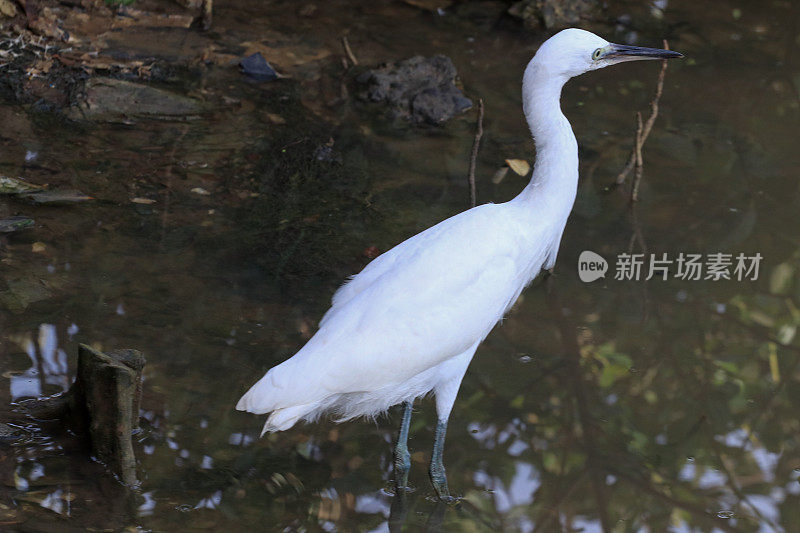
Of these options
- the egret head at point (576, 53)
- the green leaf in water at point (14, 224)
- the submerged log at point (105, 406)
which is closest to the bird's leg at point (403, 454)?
the submerged log at point (105, 406)

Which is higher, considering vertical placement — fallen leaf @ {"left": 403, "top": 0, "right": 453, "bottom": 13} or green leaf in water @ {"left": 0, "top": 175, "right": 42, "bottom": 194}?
green leaf in water @ {"left": 0, "top": 175, "right": 42, "bottom": 194}

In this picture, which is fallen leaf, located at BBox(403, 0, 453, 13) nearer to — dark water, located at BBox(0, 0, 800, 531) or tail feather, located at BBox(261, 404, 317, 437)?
dark water, located at BBox(0, 0, 800, 531)

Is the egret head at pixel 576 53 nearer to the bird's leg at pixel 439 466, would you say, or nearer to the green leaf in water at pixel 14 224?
the bird's leg at pixel 439 466

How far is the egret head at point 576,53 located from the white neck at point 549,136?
0.09 feet

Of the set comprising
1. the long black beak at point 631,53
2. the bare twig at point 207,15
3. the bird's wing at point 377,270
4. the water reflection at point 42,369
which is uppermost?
the long black beak at point 631,53

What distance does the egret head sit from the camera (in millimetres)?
3146

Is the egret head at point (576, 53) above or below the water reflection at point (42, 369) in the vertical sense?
above

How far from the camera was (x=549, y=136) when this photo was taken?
10.5 ft

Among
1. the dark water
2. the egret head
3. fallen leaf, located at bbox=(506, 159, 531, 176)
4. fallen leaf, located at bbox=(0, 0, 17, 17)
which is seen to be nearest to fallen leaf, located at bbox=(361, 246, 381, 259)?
the dark water

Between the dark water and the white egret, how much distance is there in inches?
15.5

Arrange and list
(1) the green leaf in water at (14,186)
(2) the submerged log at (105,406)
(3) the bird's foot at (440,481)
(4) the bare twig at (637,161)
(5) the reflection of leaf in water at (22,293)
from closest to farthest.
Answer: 1. (2) the submerged log at (105,406)
2. (3) the bird's foot at (440,481)
3. (5) the reflection of leaf in water at (22,293)
4. (1) the green leaf in water at (14,186)
5. (4) the bare twig at (637,161)

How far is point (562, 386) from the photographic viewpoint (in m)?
3.92

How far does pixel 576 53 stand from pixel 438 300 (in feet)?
3.43

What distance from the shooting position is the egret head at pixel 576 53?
124 inches
